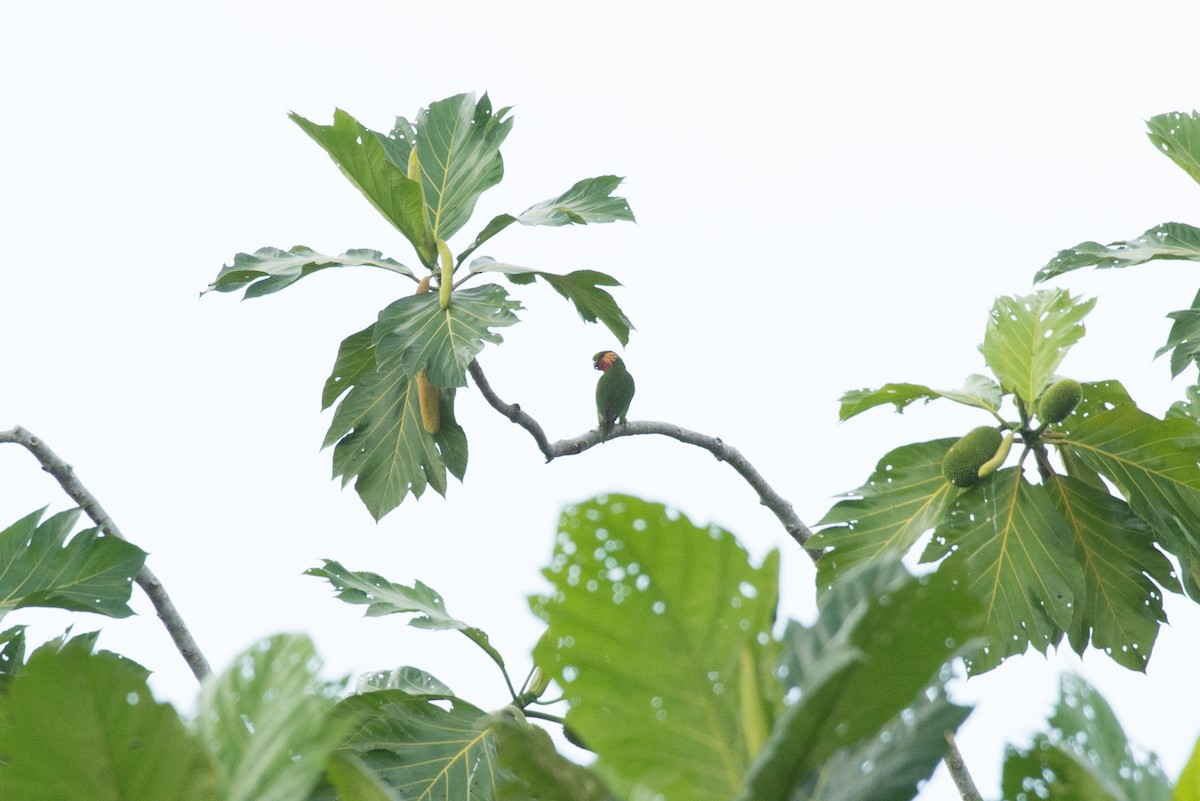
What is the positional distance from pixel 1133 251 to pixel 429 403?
67.9 inches

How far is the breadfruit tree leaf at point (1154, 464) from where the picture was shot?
2105mm

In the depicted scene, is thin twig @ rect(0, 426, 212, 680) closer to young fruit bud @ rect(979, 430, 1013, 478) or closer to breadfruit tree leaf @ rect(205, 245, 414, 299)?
breadfruit tree leaf @ rect(205, 245, 414, 299)

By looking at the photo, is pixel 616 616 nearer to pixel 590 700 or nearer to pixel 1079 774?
pixel 590 700

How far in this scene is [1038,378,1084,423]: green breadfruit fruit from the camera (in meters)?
2.14

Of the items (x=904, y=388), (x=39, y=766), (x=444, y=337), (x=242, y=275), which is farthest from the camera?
(x=242, y=275)

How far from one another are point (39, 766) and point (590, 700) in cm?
18

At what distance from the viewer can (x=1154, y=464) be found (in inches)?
84.0

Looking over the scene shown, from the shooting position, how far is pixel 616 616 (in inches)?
16.0

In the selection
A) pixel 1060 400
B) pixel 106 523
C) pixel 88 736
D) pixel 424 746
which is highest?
pixel 1060 400

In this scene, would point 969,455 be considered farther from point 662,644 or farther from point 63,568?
point 662,644

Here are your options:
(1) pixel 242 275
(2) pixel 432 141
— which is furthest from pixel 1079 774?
(2) pixel 432 141

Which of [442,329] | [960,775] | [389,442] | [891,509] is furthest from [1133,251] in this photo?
[389,442]

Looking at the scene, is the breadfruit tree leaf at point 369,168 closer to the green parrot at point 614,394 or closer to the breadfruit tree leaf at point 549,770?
the green parrot at point 614,394

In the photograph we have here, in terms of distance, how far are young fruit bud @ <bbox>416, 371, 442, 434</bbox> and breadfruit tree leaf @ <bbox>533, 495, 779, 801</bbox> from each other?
96.5 inches
